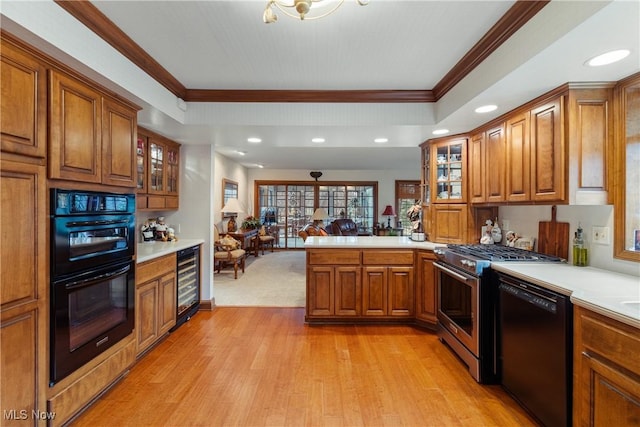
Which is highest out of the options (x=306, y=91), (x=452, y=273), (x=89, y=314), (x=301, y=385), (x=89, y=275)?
(x=306, y=91)

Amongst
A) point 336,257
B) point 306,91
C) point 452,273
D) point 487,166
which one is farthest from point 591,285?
point 306,91

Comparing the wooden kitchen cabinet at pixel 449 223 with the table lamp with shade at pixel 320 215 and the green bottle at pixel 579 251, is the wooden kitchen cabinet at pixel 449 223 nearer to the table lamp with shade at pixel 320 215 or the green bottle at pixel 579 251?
the green bottle at pixel 579 251

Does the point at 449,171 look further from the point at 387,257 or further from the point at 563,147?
the point at 563,147

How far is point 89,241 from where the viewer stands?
1934 mm

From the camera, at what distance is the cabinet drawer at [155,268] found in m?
2.53

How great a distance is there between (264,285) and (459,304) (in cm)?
322

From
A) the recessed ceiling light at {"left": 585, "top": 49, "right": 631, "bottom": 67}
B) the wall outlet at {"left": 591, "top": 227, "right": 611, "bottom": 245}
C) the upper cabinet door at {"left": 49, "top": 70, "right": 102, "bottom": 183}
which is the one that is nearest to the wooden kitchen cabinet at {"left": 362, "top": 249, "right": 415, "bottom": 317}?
the wall outlet at {"left": 591, "top": 227, "right": 611, "bottom": 245}

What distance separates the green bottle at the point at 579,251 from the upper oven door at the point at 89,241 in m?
3.35

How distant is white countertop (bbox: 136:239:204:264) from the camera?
104 inches

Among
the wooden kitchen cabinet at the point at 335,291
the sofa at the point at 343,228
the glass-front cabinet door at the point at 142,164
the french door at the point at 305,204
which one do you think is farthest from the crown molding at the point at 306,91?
the french door at the point at 305,204

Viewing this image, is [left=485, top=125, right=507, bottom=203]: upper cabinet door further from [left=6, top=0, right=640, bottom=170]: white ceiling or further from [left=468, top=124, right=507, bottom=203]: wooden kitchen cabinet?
[left=6, top=0, right=640, bottom=170]: white ceiling

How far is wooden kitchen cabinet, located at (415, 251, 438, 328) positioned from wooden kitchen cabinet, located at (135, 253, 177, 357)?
103 inches

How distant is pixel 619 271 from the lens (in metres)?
1.93

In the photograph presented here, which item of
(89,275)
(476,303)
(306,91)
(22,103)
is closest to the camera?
(22,103)
